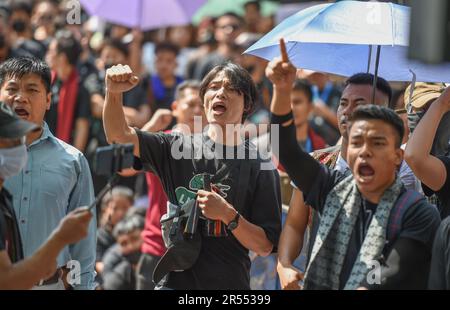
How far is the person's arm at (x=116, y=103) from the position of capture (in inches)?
242

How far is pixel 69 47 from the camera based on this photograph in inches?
450

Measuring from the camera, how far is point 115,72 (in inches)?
242

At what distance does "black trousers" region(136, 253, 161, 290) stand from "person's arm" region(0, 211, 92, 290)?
329 centimetres

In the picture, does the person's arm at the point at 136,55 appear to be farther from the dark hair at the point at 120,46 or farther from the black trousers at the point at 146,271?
the black trousers at the point at 146,271

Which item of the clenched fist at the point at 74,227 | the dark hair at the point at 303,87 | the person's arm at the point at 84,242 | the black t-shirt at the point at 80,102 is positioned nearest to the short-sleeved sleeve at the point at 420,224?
the clenched fist at the point at 74,227

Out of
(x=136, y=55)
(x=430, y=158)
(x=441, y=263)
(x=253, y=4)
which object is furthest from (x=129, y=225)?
(x=253, y=4)

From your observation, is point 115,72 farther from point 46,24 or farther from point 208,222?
point 46,24

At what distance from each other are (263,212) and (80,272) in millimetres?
1109

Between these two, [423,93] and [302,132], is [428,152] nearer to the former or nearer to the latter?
[423,93]

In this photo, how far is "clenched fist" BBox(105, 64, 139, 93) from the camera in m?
6.14

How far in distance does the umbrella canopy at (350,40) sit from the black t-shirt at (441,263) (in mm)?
1142

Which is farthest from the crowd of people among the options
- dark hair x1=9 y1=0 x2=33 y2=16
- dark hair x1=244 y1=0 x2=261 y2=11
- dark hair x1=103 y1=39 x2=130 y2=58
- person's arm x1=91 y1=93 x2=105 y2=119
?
dark hair x1=244 y1=0 x2=261 y2=11

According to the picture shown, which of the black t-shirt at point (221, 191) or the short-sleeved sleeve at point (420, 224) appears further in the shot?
the black t-shirt at point (221, 191)
